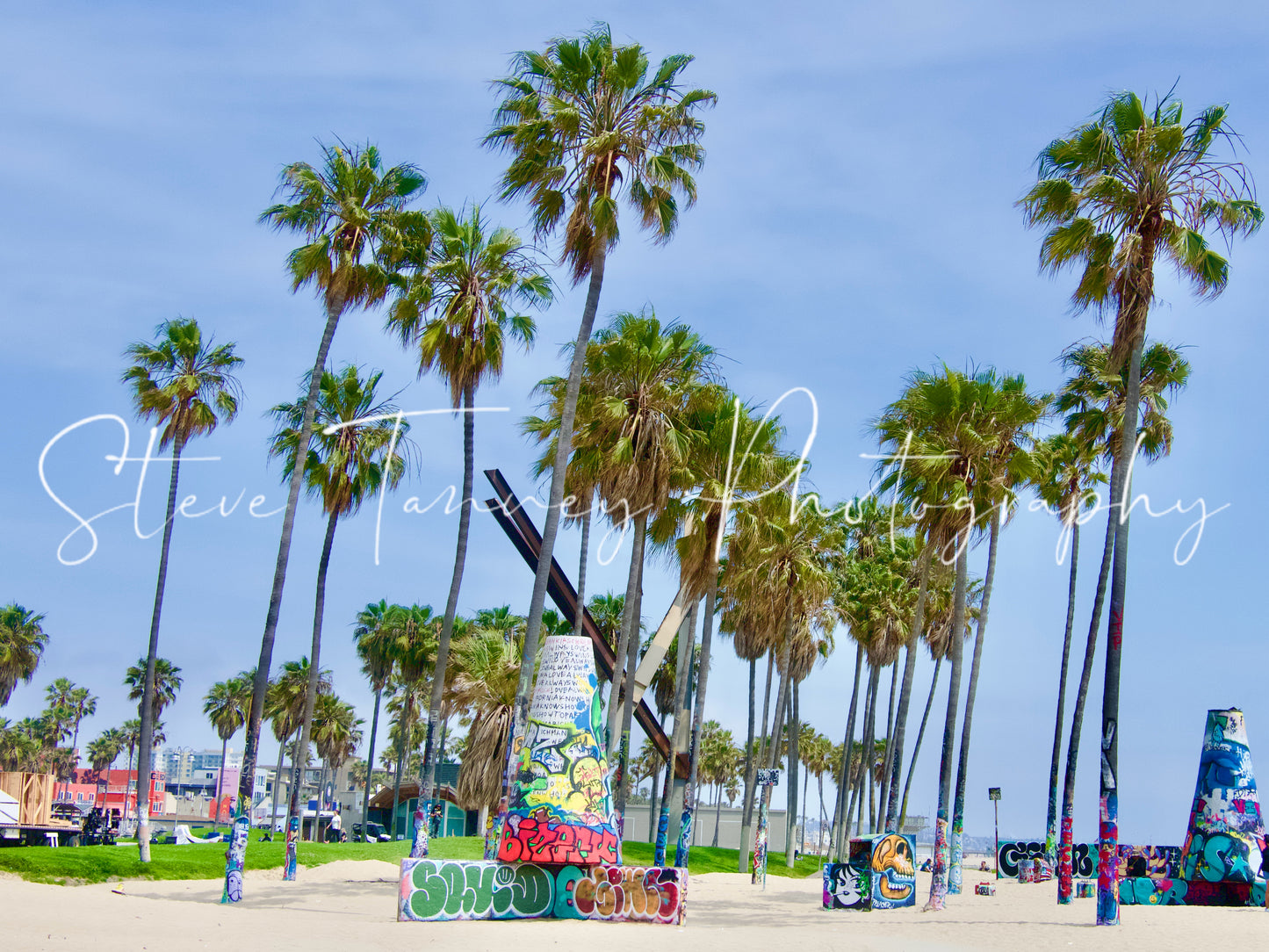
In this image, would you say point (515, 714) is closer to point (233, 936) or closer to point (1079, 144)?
point (233, 936)

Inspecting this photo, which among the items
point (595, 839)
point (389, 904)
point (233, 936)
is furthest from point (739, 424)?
point (233, 936)

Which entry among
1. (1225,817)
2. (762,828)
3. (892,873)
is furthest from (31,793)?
(1225,817)

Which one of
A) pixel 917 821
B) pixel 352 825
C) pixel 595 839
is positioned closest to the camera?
pixel 595 839

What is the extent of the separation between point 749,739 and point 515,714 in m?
30.7

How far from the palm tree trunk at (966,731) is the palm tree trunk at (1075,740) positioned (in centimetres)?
260

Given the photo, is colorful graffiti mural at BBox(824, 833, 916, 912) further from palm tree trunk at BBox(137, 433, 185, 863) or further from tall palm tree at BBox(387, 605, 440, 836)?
tall palm tree at BBox(387, 605, 440, 836)

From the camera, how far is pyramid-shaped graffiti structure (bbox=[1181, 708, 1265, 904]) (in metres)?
23.1

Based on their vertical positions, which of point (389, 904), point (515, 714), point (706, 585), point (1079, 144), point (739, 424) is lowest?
Answer: point (389, 904)

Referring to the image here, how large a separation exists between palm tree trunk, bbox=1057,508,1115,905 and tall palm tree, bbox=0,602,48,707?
64.1 meters

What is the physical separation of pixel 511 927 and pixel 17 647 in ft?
219

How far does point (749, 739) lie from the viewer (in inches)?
2010

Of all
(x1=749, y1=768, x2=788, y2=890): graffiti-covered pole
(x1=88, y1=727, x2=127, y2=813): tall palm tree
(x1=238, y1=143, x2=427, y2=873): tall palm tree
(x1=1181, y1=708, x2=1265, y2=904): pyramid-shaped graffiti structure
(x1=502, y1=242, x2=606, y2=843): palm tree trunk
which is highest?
(x1=238, y1=143, x2=427, y2=873): tall palm tree

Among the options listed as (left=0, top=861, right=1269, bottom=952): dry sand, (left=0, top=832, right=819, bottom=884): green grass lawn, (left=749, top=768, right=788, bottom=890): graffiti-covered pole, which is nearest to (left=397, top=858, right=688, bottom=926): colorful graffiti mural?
(left=0, top=861, right=1269, bottom=952): dry sand

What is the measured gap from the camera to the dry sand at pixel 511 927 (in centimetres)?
1456
